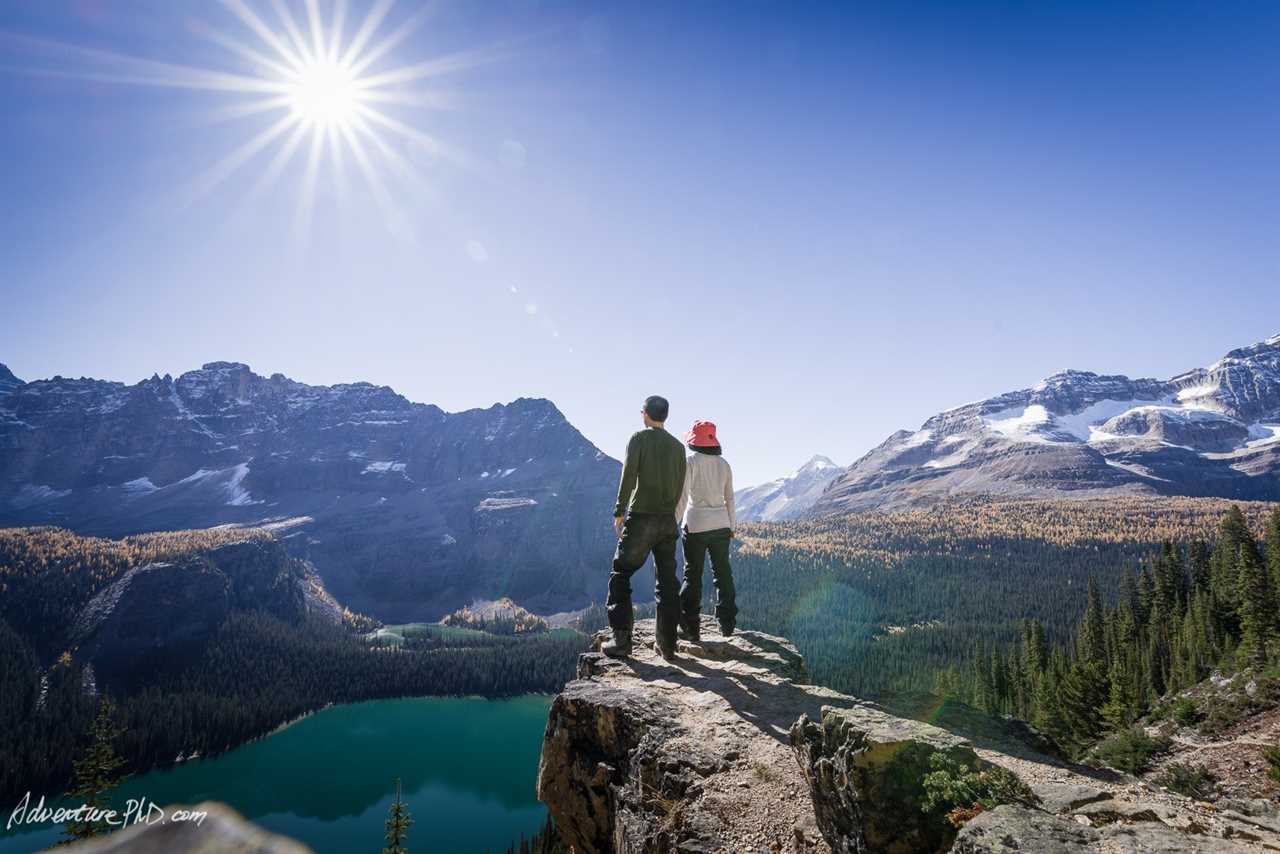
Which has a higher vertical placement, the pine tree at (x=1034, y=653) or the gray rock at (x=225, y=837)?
the pine tree at (x=1034, y=653)

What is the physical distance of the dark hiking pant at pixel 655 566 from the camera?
9977mm

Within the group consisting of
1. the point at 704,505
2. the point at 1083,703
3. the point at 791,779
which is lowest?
the point at 1083,703

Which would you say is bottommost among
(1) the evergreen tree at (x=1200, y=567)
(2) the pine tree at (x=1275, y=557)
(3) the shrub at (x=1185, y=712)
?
(3) the shrub at (x=1185, y=712)

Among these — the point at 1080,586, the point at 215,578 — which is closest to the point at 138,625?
the point at 215,578

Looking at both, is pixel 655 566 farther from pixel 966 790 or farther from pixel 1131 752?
pixel 1131 752

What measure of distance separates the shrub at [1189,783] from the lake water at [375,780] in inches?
3391

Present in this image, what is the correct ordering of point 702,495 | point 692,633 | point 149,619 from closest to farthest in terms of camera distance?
point 702,495 → point 692,633 → point 149,619

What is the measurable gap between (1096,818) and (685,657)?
7465 millimetres

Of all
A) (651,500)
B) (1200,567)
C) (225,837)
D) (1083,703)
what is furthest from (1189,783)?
(225,837)

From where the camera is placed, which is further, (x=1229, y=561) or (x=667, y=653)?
(x=1229, y=561)

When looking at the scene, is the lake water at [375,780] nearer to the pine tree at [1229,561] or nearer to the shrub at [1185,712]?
the shrub at [1185,712]

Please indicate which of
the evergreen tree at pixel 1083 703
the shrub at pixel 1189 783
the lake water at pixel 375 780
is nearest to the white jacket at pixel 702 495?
the shrub at pixel 1189 783

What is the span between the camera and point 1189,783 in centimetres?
1498

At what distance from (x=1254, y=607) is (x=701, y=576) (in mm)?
69462
